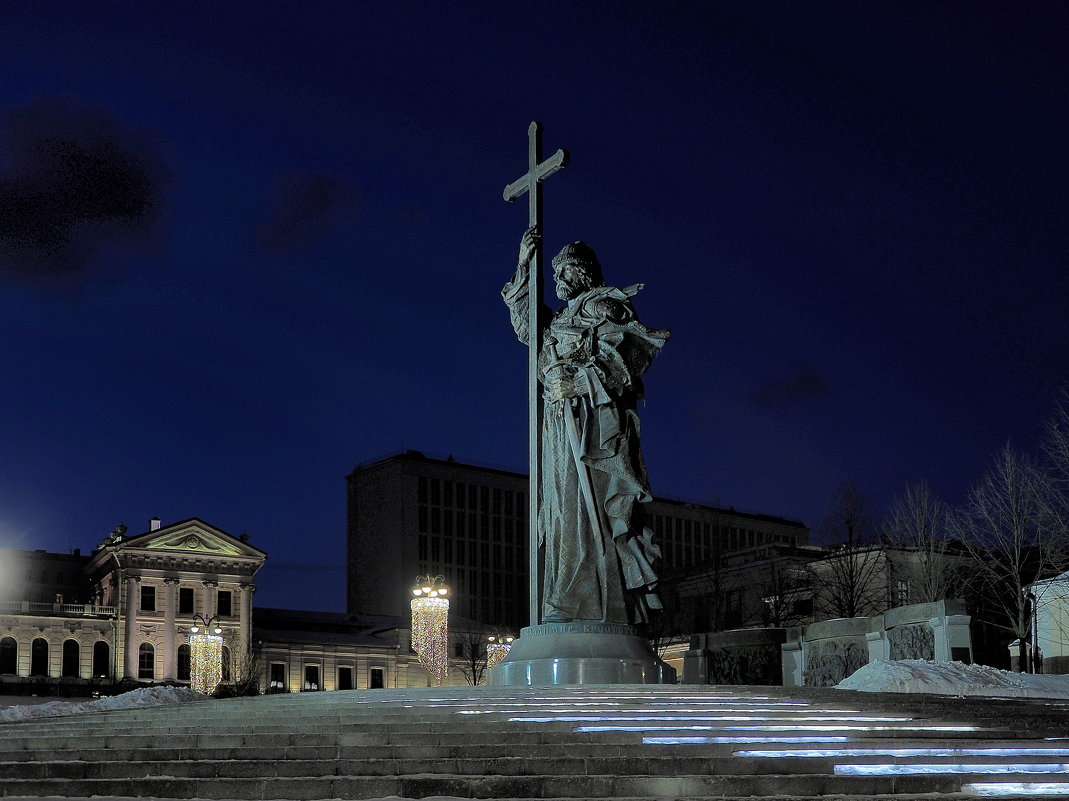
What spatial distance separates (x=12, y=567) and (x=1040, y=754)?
8268 centimetres

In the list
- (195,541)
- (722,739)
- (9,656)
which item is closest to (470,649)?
(195,541)

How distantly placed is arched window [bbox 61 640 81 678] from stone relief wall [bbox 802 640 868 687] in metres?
60.3

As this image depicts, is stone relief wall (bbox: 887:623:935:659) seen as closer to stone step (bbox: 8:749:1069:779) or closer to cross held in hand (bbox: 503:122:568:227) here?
cross held in hand (bbox: 503:122:568:227)

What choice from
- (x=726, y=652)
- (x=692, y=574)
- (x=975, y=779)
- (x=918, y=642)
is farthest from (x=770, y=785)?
(x=692, y=574)

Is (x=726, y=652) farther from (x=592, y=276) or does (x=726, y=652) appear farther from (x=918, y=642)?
(x=592, y=276)

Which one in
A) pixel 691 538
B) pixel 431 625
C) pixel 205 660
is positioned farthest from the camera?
pixel 691 538

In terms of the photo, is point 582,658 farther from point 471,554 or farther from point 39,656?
point 471,554

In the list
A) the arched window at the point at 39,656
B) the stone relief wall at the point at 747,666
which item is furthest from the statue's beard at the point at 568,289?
the arched window at the point at 39,656

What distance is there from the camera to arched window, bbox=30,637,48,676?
7281 cm

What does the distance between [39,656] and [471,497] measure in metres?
44.5

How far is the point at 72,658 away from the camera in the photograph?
74.6 m

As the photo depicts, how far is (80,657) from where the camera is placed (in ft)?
245

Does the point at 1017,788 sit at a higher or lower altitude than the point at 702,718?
lower

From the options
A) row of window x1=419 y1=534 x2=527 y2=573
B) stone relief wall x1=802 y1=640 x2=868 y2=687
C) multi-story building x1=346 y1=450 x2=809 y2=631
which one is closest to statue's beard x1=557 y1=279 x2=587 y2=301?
stone relief wall x1=802 y1=640 x2=868 y2=687
